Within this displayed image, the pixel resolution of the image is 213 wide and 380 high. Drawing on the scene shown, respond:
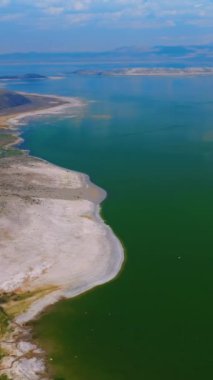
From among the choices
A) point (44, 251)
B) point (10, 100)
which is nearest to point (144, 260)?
point (44, 251)

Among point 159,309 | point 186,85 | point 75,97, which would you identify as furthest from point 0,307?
point 186,85

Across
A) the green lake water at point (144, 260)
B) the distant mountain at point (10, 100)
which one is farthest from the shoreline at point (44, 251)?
the distant mountain at point (10, 100)

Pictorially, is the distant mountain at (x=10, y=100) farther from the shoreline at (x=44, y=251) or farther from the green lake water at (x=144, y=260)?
the shoreline at (x=44, y=251)

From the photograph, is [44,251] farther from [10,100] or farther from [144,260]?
[10,100]

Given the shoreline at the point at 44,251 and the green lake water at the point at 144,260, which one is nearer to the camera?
the green lake water at the point at 144,260

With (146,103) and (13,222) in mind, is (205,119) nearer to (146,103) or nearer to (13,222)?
(146,103)

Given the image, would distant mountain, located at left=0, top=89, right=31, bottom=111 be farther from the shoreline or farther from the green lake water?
the shoreline
